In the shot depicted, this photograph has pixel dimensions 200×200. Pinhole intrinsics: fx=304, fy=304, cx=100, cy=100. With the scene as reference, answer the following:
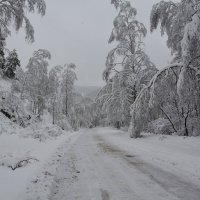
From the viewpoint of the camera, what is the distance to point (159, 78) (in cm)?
1711

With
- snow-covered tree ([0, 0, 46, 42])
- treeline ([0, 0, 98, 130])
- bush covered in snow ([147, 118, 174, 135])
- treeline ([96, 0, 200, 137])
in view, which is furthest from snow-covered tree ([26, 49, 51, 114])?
snow-covered tree ([0, 0, 46, 42])

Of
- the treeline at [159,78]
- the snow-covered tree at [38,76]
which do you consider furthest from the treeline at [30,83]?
the treeline at [159,78]

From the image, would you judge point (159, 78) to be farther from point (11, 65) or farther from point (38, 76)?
point (38, 76)

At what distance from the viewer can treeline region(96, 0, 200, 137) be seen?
44.4ft

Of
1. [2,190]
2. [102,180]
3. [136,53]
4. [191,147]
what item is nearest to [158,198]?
[102,180]

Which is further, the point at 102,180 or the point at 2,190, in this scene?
the point at 102,180

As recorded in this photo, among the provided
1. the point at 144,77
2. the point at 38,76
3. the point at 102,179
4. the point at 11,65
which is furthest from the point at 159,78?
the point at 38,76

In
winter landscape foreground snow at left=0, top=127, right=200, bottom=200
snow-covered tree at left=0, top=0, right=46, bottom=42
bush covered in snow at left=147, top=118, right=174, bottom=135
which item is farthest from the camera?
bush covered in snow at left=147, top=118, right=174, bottom=135

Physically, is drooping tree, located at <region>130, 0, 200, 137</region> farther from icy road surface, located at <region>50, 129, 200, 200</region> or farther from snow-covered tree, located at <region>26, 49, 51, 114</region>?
snow-covered tree, located at <region>26, 49, 51, 114</region>

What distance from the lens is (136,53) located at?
84.1ft

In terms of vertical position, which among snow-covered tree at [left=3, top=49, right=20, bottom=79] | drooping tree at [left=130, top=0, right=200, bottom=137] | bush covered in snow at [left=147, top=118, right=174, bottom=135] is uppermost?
snow-covered tree at [left=3, top=49, right=20, bottom=79]

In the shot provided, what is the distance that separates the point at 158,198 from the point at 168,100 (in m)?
14.9

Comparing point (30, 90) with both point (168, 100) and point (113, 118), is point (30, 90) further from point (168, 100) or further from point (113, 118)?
point (168, 100)

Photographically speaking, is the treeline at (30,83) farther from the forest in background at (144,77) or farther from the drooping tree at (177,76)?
the drooping tree at (177,76)
